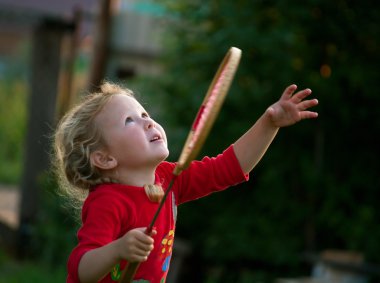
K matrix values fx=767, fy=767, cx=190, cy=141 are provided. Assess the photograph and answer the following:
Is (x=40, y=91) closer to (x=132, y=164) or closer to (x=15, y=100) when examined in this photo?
(x=132, y=164)

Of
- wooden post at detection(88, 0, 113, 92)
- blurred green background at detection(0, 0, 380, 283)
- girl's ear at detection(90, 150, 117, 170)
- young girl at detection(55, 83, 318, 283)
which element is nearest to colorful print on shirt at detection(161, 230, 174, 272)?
young girl at detection(55, 83, 318, 283)

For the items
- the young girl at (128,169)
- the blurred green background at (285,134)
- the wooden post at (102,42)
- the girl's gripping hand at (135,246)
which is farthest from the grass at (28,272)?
the girl's gripping hand at (135,246)

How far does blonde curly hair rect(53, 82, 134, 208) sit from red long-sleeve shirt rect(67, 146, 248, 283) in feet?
0.21

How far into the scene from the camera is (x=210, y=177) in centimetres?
245

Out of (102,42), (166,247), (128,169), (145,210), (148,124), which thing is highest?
(102,42)

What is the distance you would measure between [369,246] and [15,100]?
780 centimetres

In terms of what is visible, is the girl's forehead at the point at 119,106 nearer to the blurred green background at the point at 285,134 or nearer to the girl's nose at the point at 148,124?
the girl's nose at the point at 148,124

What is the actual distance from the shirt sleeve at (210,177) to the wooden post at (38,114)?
3.88 meters

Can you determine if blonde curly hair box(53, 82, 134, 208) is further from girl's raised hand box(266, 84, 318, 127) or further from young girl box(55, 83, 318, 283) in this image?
girl's raised hand box(266, 84, 318, 127)

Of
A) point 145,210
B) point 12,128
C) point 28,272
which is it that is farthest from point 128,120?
point 12,128

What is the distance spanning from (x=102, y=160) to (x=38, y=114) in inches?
160

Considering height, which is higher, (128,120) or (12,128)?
(128,120)

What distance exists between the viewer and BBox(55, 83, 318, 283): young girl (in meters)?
2.14

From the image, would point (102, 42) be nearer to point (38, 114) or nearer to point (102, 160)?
point (38, 114)
